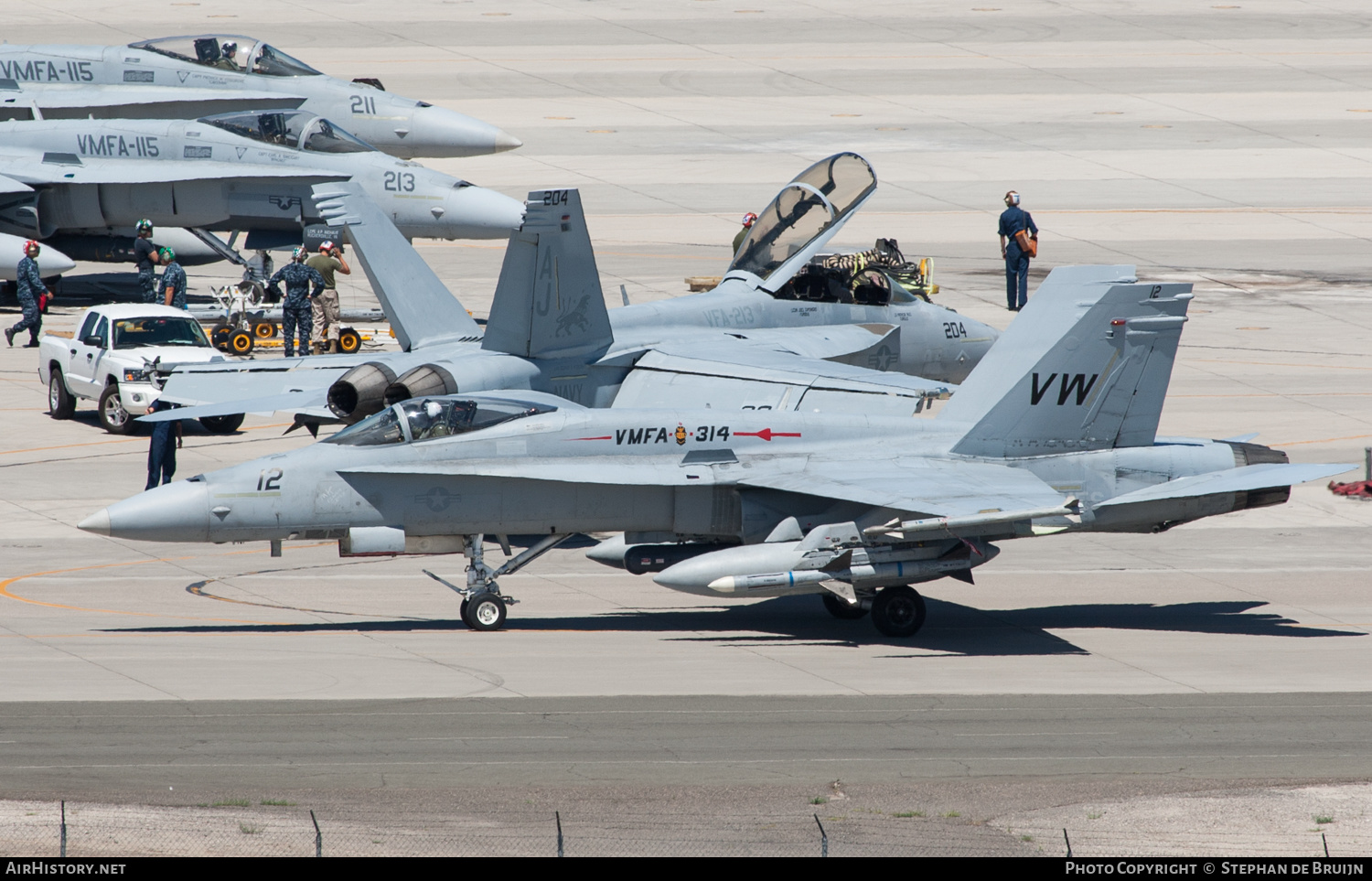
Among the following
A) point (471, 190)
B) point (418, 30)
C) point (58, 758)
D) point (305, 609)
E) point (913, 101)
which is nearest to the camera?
point (58, 758)

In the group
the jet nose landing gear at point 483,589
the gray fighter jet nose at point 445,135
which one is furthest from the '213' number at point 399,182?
the jet nose landing gear at point 483,589

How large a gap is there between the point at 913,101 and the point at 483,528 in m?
44.7

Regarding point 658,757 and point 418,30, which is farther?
point 418,30

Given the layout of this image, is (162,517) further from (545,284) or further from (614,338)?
(614,338)

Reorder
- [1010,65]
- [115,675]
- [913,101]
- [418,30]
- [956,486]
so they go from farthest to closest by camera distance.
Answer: [418,30], [1010,65], [913,101], [956,486], [115,675]

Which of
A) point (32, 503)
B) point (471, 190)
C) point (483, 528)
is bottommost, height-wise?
point (32, 503)

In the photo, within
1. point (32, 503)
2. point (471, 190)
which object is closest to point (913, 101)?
point (471, 190)

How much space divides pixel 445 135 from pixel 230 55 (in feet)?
16.0

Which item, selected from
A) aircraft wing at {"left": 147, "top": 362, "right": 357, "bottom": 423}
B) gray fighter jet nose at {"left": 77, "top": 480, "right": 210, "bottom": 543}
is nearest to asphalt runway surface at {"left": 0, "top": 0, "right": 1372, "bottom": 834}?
gray fighter jet nose at {"left": 77, "top": 480, "right": 210, "bottom": 543}

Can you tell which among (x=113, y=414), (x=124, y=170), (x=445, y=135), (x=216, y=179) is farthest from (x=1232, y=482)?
(x=445, y=135)

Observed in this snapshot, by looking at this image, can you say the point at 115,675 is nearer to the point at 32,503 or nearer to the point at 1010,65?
the point at 32,503

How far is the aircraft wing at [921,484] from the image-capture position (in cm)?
1598

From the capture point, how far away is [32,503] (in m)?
22.1

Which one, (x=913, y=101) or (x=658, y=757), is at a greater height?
(x=913, y=101)
